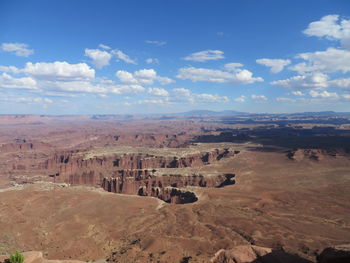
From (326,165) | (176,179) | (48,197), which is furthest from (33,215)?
(326,165)

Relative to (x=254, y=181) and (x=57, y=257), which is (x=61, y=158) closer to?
(x=254, y=181)

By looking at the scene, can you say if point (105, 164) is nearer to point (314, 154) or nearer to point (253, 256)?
point (314, 154)

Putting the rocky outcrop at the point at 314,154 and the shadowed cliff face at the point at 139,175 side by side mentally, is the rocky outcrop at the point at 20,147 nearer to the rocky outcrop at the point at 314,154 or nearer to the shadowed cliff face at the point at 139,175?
the shadowed cliff face at the point at 139,175

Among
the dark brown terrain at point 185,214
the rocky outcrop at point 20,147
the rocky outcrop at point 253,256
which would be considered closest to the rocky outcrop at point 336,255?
the rocky outcrop at point 253,256

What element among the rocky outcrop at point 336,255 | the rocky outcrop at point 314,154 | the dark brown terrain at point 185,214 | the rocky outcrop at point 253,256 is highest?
the rocky outcrop at point 336,255

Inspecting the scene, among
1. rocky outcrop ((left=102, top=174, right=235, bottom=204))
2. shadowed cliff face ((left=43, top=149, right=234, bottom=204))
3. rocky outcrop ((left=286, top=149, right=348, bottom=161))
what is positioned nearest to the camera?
shadowed cliff face ((left=43, top=149, right=234, bottom=204))

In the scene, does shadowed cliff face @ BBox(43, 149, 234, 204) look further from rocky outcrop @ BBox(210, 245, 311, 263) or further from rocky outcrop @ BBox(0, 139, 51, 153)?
rocky outcrop @ BBox(0, 139, 51, 153)

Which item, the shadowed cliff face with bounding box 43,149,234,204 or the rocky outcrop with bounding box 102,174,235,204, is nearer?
the shadowed cliff face with bounding box 43,149,234,204

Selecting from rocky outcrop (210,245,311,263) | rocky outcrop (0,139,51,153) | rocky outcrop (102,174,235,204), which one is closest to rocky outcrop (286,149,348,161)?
rocky outcrop (102,174,235,204)

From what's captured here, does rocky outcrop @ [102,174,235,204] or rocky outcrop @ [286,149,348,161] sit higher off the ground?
rocky outcrop @ [286,149,348,161]
